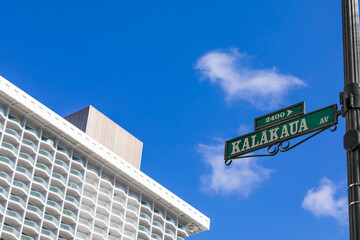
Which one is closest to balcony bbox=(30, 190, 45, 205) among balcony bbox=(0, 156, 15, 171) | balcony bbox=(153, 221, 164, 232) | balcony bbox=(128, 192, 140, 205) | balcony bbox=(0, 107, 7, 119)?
balcony bbox=(0, 156, 15, 171)

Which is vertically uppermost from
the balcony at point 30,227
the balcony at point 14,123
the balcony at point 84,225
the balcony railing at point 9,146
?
the balcony at point 14,123

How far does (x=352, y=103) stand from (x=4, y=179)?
90251 mm

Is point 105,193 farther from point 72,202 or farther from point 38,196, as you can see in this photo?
point 38,196

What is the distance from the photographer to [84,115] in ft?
397

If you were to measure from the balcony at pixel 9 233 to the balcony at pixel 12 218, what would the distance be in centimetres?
73

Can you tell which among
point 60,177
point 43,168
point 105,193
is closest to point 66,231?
point 60,177

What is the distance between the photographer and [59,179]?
105188mm

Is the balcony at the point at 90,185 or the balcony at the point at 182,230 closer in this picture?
the balcony at the point at 90,185

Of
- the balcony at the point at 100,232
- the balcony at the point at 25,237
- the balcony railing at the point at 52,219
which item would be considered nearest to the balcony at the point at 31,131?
the balcony railing at the point at 52,219

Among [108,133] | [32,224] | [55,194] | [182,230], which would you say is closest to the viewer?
[32,224]

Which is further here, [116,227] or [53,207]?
[116,227]

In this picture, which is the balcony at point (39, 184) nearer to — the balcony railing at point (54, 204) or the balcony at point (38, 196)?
the balcony at point (38, 196)

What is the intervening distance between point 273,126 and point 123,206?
346ft

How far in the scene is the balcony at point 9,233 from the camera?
94.0 meters
